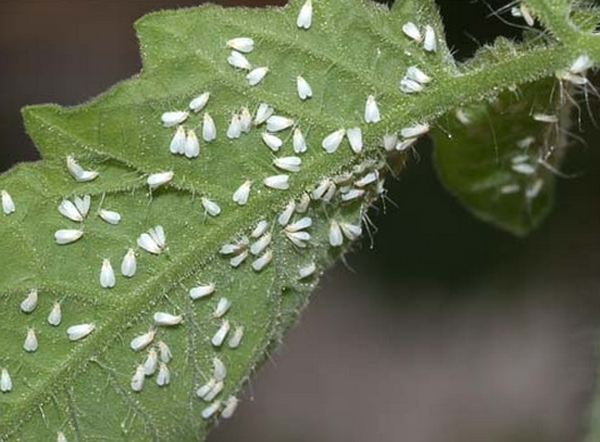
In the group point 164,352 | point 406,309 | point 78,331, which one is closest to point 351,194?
point 164,352

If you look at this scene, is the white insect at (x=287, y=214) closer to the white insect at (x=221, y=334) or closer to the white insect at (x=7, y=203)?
the white insect at (x=221, y=334)

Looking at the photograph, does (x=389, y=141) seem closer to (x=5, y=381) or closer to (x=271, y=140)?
(x=271, y=140)

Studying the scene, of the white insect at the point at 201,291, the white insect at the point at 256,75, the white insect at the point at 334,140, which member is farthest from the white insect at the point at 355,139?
the white insect at the point at 201,291

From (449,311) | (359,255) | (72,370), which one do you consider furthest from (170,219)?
(449,311)

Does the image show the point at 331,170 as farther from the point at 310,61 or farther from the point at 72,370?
the point at 72,370

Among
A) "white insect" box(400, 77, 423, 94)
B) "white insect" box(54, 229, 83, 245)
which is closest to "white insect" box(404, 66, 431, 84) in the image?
"white insect" box(400, 77, 423, 94)

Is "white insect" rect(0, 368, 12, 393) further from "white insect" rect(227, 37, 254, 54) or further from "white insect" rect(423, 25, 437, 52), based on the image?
"white insect" rect(423, 25, 437, 52)
